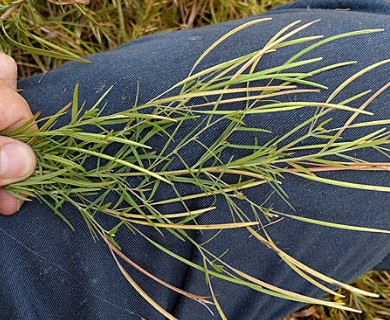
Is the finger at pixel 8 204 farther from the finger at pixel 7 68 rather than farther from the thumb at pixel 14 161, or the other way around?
the finger at pixel 7 68

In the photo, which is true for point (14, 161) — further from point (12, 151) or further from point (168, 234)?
point (168, 234)

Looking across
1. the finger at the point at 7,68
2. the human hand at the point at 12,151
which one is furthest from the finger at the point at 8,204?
the finger at the point at 7,68

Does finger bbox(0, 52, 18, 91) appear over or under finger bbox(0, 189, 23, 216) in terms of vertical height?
over

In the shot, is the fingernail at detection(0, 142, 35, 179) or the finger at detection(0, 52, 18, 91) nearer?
the fingernail at detection(0, 142, 35, 179)

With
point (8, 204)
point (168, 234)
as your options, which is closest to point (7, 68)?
point (8, 204)

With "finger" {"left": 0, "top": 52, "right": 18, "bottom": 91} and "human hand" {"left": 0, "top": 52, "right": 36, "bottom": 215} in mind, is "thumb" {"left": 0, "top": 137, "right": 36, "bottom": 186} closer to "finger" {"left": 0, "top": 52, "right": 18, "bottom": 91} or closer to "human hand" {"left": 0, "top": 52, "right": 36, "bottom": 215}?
"human hand" {"left": 0, "top": 52, "right": 36, "bottom": 215}

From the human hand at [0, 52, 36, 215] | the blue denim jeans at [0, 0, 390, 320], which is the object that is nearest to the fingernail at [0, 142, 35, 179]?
the human hand at [0, 52, 36, 215]
